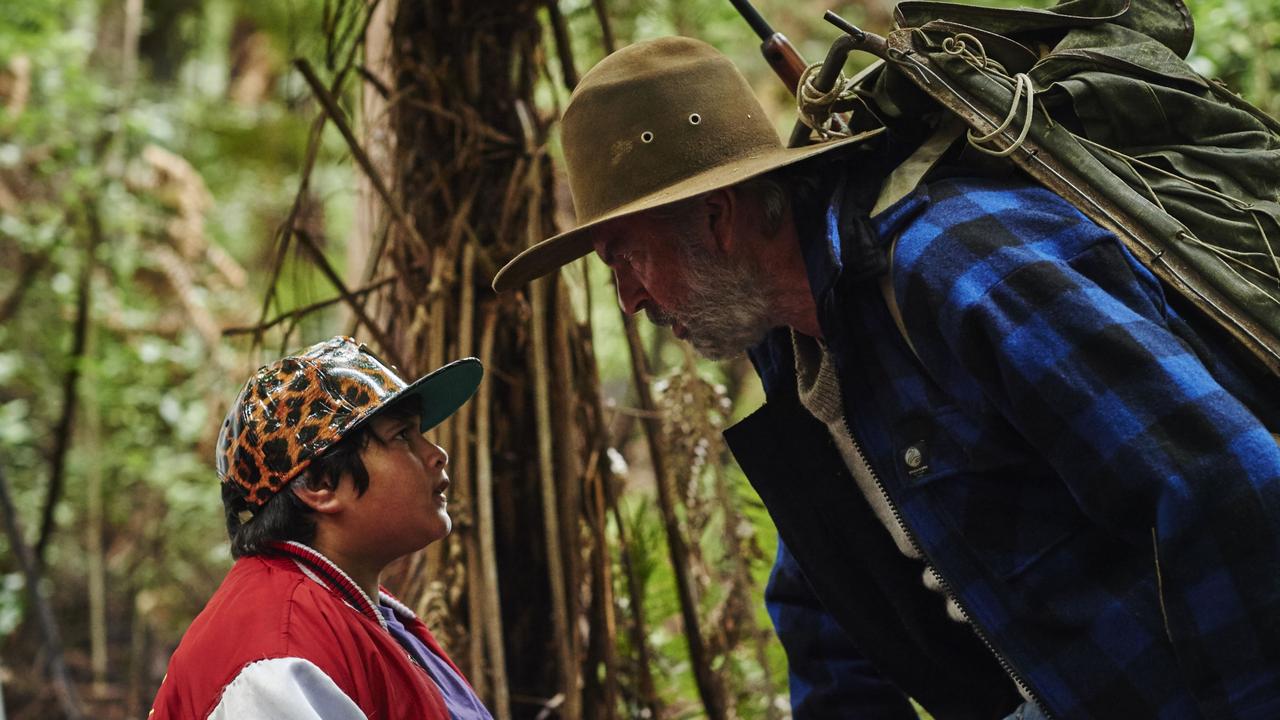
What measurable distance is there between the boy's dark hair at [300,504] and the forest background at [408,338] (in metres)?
0.67

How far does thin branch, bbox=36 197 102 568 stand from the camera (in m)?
5.90

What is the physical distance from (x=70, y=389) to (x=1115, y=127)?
560 centimetres

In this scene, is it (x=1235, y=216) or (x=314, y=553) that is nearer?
(x=1235, y=216)

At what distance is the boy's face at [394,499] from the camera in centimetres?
202

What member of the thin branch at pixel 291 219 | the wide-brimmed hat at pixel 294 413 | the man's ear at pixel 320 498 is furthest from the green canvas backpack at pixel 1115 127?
the thin branch at pixel 291 219

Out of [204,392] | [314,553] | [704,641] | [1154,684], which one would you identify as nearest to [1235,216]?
[1154,684]

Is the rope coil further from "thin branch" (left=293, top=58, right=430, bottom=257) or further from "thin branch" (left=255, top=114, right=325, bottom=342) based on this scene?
"thin branch" (left=255, top=114, right=325, bottom=342)

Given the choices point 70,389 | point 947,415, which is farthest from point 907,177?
point 70,389

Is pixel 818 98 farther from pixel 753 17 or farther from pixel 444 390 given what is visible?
pixel 444 390

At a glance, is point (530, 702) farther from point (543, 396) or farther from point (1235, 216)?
point (1235, 216)

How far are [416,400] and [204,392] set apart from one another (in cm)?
509

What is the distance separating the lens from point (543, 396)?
111 inches

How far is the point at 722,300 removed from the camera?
77.3 inches

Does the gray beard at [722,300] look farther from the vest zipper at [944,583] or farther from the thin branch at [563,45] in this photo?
the thin branch at [563,45]
